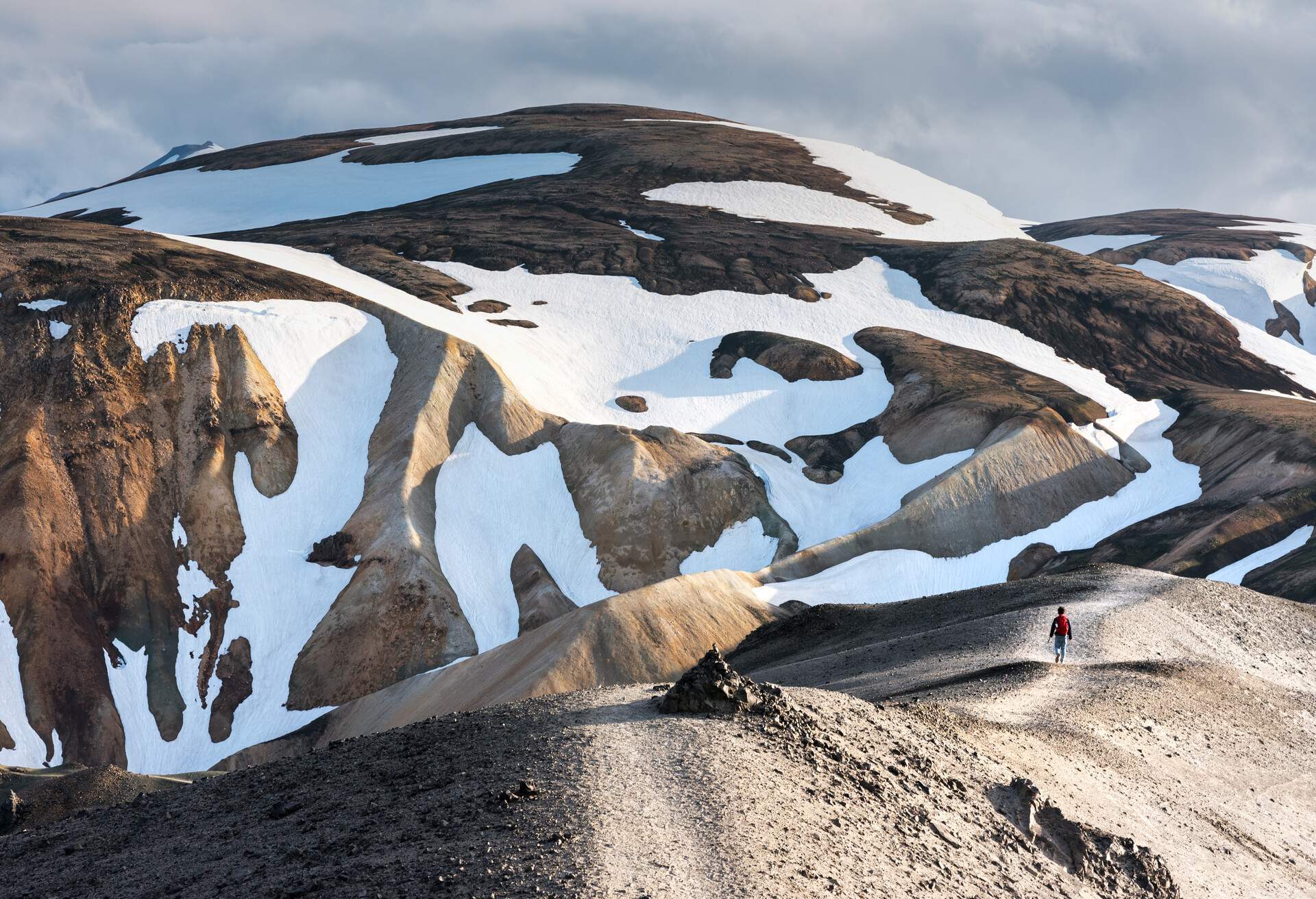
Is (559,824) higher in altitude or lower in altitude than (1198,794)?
higher

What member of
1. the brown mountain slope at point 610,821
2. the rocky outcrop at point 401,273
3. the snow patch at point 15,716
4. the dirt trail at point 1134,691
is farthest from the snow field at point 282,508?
the brown mountain slope at point 610,821

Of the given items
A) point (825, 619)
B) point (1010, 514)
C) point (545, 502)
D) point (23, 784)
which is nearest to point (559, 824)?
point (23, 784)

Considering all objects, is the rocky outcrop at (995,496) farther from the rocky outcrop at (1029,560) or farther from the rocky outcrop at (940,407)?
the rocky outcrop at (940,407)

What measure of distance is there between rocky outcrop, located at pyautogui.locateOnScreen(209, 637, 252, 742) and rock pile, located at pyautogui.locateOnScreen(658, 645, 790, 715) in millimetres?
28777

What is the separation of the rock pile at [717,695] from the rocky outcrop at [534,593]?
2845 centimetres

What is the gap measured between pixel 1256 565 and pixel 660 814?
125 ft

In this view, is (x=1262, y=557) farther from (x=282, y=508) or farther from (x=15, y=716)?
(x=15, y=716)

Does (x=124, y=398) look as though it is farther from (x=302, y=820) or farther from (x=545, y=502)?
(x=302, y=820)

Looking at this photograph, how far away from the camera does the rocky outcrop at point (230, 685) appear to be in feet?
135

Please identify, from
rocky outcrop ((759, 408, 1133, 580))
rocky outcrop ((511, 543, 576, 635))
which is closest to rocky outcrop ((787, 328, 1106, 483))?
rocky outcrop ((759, 408, 1133, 580))

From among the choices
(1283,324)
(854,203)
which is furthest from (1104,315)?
(854,203)

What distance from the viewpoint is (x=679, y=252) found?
7781cm

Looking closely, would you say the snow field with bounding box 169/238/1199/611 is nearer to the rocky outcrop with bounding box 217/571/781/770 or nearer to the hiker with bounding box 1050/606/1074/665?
the rocky outcrop with bounding box 217/571/781/770

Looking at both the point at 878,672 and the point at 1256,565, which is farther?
the point at 1256,565
